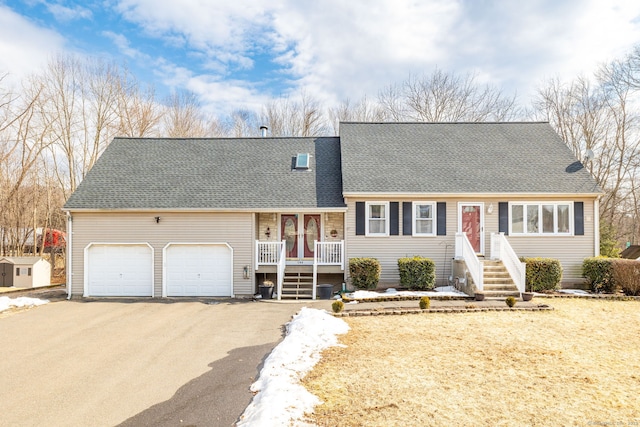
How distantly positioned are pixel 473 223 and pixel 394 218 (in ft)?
9.70

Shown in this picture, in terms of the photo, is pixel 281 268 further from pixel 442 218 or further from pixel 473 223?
pixel 473 223

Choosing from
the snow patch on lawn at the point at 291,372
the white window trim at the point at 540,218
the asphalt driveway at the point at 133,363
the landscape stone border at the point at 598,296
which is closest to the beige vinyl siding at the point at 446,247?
the white window trim at the point at 540,218

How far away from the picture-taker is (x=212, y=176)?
1538cm

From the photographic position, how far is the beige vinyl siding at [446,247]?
13836 millimetres

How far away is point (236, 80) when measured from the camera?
26531mm

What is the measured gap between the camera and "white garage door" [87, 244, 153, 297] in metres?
13.9

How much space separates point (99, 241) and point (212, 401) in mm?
11106

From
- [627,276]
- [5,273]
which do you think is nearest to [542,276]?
[627,276]

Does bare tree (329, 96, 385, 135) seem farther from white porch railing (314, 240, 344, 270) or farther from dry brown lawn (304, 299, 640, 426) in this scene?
dry brown lawn (304, 299, 640, 426)

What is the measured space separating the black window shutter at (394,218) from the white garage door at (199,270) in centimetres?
595

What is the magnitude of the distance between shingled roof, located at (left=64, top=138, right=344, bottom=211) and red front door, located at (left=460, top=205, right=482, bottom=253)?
456cm

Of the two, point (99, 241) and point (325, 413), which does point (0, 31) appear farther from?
point (325, 413)

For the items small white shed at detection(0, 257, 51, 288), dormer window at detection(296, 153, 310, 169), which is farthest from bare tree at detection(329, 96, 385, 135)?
small white shed at detection(0, 257, 51, 288)

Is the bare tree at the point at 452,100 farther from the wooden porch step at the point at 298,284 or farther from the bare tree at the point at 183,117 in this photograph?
the wooden porch step at the point at 298,284
